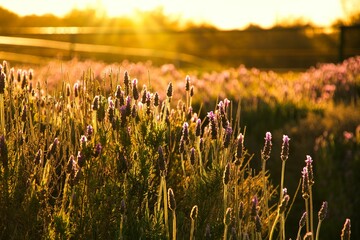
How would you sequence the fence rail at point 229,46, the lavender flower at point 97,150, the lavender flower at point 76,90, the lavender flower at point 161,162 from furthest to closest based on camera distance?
1. the fence rail at point 229,46
2. the lavender flower at point 76,90
3. the lavender flower at point 97,150
4. the lavender flower at point 161,162

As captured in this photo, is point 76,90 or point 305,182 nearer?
point 305,182

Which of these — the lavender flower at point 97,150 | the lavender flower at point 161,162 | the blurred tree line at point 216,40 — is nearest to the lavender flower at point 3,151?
the lavender flower at point 97,150

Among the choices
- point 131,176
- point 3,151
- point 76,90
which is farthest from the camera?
point 76,90

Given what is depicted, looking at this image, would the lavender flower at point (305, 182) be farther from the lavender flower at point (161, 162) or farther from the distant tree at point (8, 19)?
the distant tree at point (8, 19)

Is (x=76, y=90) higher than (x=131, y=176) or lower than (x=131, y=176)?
higher

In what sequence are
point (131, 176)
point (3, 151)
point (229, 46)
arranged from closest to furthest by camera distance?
point (3, 151) < point (131, 176) < point (229, 46)

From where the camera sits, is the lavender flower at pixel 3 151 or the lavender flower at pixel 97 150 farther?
the lavender flower at pixel 97 150

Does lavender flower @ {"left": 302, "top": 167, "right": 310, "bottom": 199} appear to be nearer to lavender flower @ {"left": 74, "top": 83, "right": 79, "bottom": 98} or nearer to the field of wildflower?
the field of wildflower

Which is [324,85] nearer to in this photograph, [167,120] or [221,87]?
[221,87]

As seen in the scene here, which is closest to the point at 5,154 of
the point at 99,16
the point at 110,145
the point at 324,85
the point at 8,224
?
the point at 8,224

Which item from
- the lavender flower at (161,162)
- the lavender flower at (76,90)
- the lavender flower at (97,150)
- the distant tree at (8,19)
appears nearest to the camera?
the lavender flower at (161,162)

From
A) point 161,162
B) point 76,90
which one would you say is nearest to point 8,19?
point 76,90

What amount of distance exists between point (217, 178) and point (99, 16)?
42321 mm

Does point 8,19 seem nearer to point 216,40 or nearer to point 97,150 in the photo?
point 216,40
